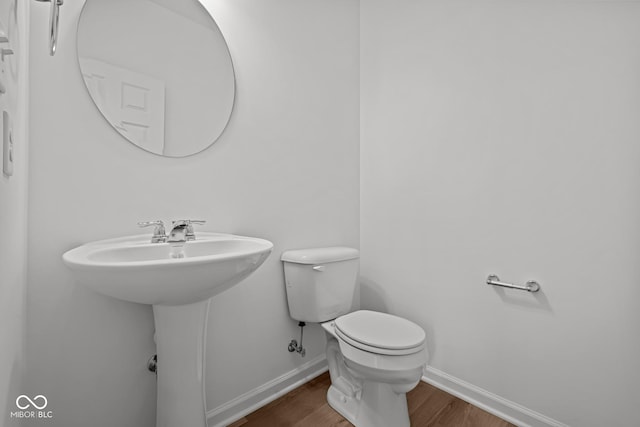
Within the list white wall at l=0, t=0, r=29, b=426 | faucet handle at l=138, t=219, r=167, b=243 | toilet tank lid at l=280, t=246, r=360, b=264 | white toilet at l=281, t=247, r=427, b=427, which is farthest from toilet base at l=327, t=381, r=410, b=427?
white wall at l=0, t=0, r=29, b=426

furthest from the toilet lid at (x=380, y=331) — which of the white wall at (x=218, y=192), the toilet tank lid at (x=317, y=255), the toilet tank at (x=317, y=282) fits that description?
the white wall at (x=218, y=192)

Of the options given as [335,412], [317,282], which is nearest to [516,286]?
[317,282]

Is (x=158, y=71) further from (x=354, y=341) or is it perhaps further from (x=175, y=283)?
(x=354, y=341)

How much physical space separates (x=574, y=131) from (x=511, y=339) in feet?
3.05

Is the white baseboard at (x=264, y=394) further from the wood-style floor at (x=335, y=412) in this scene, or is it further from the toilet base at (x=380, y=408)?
the toilet base at (x=380, y=408)

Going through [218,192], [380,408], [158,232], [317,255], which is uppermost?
[218,192]

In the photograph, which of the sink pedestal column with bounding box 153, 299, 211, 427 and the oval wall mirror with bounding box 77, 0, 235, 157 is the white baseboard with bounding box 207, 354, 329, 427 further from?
the oval wall mirror with bounding box 77, 0, 235, 157

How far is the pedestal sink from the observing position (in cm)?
70

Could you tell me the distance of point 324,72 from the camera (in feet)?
5.76

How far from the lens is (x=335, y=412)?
140 cm

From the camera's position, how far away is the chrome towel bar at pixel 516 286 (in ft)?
4.16

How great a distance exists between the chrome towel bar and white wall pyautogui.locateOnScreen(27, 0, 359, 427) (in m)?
0.82

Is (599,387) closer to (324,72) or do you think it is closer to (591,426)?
(591,426)

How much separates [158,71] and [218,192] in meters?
0.52
